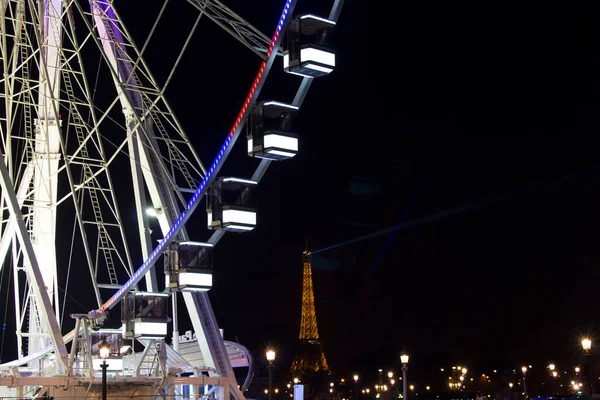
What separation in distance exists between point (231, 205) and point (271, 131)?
3.69 m

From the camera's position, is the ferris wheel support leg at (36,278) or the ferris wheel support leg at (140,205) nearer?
the ferris wheel support leg at (36,278)

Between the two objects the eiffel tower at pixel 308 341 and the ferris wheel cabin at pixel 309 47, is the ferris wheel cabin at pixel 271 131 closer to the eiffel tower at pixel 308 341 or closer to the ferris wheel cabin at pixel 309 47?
the ferris wheel cabin at pixel 309 47

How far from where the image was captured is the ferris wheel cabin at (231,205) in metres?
26.0

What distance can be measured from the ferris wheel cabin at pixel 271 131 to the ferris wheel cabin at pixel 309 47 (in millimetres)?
1536

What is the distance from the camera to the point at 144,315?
108 feet

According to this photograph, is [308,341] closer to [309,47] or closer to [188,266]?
[188,266]

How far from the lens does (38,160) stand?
39.7 meters

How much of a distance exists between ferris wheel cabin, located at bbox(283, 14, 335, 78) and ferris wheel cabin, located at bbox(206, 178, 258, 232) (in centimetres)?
505

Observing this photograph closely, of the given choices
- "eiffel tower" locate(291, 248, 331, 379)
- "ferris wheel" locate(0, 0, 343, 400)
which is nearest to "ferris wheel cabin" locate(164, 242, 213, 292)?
"ferris wheel" locate(0, 0, 343, 400)

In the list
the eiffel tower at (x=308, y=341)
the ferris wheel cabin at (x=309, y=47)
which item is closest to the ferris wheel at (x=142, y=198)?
the ferris wheel cabin at (x=309, y=47)

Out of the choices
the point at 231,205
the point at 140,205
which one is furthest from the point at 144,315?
the point at 231,205

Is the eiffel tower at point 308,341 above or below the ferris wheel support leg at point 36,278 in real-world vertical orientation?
above

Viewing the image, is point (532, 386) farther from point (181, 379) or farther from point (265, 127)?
point (265, 127)

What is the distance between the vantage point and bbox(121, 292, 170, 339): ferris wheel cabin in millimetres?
32594
